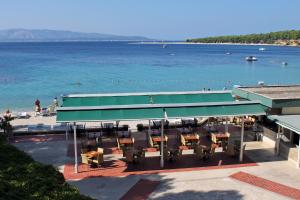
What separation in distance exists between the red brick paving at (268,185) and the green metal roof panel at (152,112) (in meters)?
2.57

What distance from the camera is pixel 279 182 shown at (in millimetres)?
14336

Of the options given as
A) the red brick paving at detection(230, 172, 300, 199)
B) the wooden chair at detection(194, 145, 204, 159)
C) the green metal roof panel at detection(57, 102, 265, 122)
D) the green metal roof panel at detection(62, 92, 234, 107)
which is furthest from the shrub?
the wooden chair at detection(194, 145, 204, 159)

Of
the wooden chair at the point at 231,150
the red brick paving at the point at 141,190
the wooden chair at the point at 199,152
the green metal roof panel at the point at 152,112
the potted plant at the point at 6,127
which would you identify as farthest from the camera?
the potted plant at the point at 6,127

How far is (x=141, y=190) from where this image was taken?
13602 millimetres

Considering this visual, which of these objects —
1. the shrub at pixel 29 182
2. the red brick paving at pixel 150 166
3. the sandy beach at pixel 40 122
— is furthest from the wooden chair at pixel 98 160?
the sandy beach at pixel 40 122

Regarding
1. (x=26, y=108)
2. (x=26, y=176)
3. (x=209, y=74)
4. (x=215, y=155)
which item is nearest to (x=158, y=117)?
(x=215, y=155)

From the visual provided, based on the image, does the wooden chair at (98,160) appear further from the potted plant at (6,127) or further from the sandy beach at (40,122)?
the sandy beach at (40,122)

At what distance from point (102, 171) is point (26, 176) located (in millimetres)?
7970

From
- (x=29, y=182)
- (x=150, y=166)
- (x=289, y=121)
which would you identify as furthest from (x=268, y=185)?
(x=29, y=182)

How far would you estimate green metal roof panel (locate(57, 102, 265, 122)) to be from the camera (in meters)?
14.9

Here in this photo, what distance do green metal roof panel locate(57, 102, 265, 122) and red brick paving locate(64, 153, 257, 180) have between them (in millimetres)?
2255

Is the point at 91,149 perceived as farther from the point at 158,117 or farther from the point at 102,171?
the point at 158,117

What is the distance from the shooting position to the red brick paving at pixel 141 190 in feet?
42.7

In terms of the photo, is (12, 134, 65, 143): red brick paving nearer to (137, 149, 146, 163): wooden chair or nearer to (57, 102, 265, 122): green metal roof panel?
(137, 149, 146, 163): wooden chair
